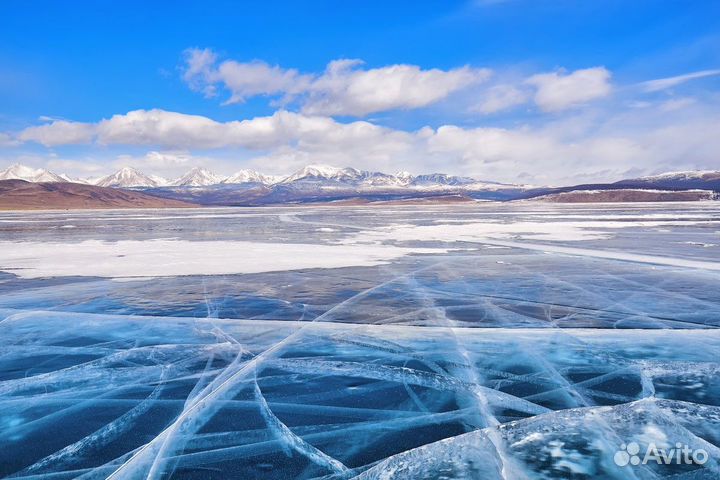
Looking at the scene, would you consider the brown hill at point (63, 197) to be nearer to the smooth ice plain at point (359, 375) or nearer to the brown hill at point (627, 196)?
the smooth ice plain at point (359, 375)

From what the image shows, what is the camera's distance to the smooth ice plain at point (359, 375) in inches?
136

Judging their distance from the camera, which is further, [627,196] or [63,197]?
[627,196]

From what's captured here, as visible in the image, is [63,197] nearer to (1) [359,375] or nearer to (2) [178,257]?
(2) [178,257]

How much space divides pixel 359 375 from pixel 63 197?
16520cm

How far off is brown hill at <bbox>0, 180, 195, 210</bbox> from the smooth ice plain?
437 ft

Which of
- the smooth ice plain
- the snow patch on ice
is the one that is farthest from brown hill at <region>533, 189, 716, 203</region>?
the smooth ice plain

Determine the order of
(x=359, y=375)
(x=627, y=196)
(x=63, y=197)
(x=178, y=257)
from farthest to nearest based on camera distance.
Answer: (x=627, y=196)
(x=63, y=197)
(x=178, y=257)
(x=359, y=375)

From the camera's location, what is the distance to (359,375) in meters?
5.01

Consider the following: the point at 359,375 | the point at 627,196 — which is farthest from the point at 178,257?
the point at 627,196

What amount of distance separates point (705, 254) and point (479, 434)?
1317 cm

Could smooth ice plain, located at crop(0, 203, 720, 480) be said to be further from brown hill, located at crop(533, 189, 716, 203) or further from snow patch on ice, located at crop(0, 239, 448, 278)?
brown hill, located at crop(533, 189, 716, 203)

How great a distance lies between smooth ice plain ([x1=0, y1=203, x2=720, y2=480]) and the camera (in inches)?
136

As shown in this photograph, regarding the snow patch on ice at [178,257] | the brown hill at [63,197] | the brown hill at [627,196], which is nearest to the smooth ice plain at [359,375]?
the snow patch on ice at [178,257]

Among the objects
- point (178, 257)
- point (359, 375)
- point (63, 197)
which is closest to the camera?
point (359, 375)
